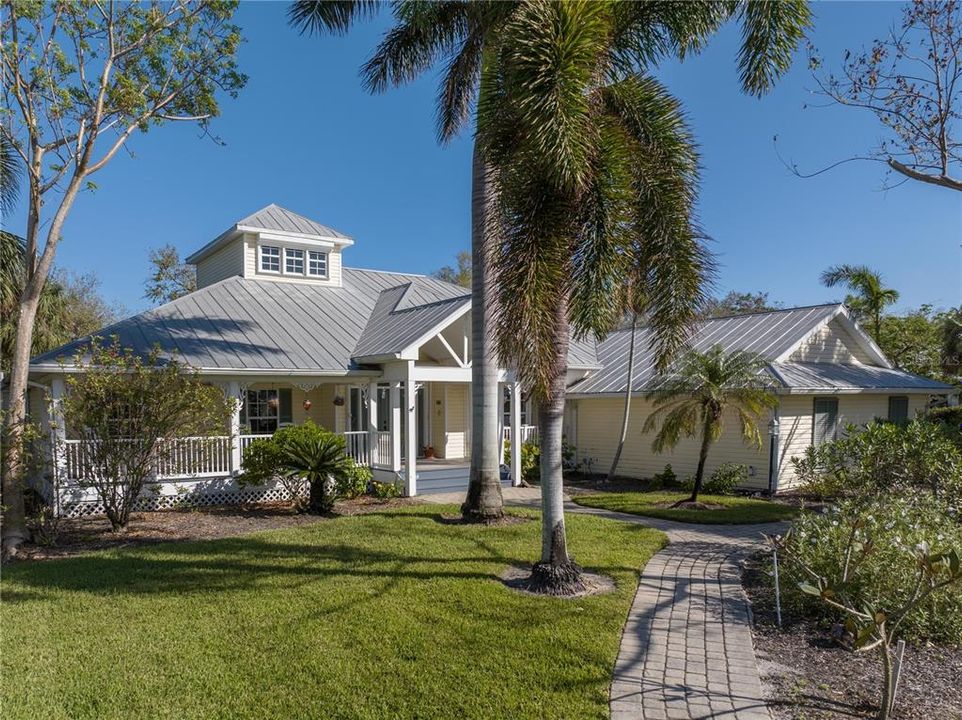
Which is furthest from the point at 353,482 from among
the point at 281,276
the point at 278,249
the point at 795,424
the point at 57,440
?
the point at 795,424

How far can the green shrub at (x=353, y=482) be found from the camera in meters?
13.3

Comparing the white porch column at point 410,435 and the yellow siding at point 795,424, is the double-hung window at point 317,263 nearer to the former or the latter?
the white porch column at point 410,435

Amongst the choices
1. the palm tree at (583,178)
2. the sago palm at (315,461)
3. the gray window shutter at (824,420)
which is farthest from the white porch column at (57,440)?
the gray window shutter at (824,420)

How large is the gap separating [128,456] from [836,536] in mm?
10957

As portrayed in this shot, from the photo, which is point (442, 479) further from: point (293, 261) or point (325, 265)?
point (293, 261)

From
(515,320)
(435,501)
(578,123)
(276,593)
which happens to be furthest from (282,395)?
(578,123)

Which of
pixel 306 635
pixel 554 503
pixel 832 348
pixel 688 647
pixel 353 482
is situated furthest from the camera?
pixel 832 348

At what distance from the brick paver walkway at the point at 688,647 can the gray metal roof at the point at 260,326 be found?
27.9 ft

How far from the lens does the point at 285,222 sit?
18.6m

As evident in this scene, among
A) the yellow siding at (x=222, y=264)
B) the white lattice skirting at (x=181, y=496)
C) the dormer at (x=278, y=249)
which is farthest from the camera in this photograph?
the yellow siding at (x=222, y=264)

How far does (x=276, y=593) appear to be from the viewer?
6965 millimetres

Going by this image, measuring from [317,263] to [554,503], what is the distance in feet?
47.5

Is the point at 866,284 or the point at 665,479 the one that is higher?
the point at 866,284

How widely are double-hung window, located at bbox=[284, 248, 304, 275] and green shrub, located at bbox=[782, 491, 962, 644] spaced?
15.6 meters
